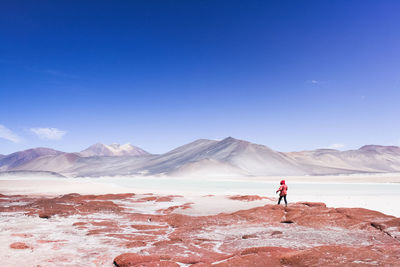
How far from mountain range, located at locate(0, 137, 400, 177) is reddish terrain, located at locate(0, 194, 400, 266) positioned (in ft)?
288

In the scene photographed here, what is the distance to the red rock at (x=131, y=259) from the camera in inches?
266

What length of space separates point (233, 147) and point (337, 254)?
133 m

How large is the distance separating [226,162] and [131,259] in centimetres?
10823

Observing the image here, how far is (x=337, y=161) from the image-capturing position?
15412 centimetres

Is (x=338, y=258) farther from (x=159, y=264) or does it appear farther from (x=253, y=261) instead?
(x=159, y=264)

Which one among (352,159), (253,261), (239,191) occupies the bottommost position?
(239,191)

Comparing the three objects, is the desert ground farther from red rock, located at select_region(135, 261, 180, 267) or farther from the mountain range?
the mountain range

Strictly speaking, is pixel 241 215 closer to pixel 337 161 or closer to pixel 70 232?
pixel 70 232

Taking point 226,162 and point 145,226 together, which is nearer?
point 145,226

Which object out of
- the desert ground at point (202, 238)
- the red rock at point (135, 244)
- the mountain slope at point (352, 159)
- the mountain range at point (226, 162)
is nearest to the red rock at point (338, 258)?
the desert ground at point (202, 238)

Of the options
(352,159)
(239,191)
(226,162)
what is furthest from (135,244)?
(352,159)

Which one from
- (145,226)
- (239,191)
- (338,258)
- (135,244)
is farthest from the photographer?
(239,191)

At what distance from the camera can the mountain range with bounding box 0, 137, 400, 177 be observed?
111m

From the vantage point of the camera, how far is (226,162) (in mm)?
114250
